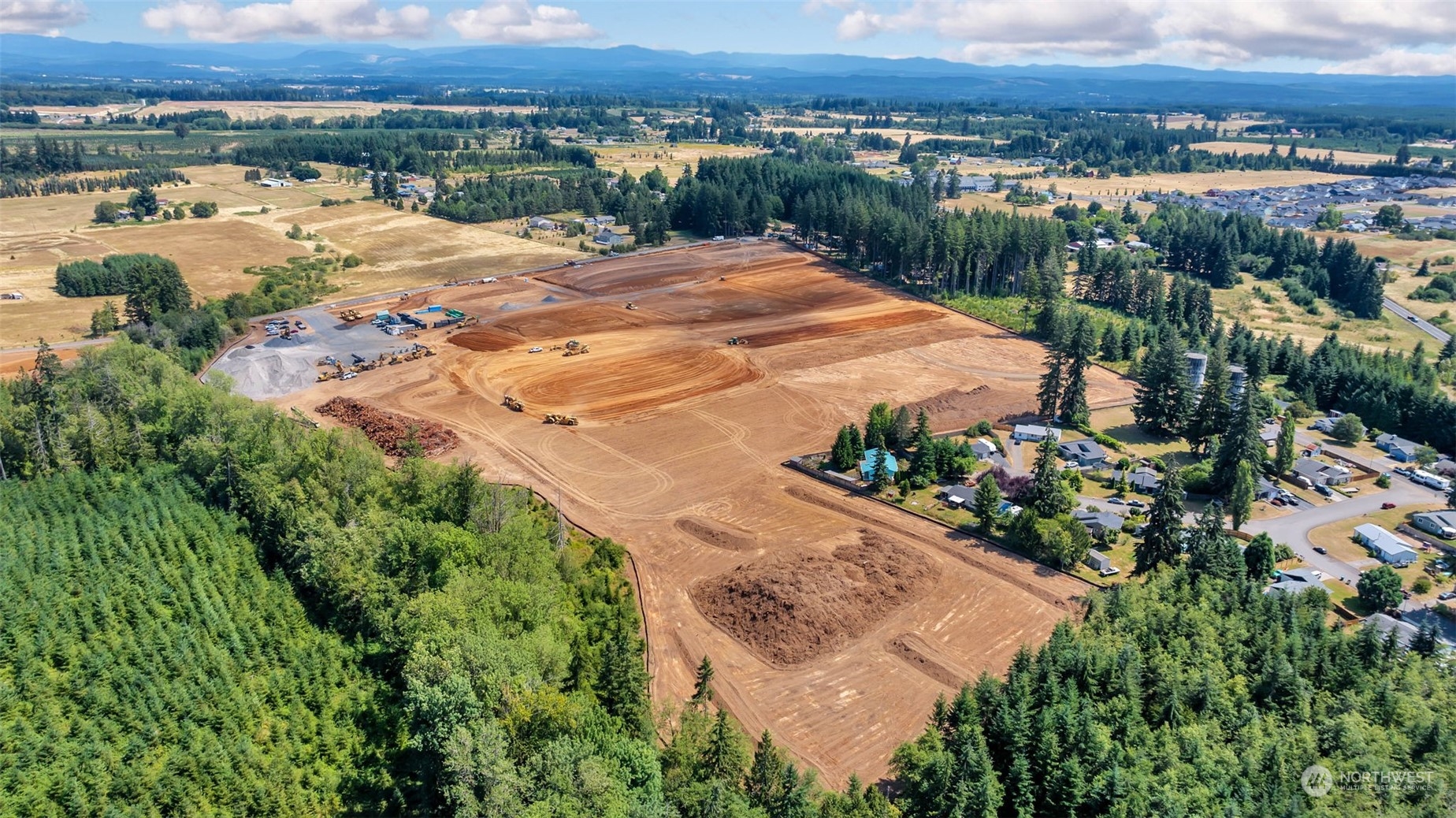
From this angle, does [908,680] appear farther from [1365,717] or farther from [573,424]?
[573,424]

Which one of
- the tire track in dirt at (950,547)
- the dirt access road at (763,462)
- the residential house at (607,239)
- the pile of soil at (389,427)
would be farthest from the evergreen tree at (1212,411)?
the residential house at (607,239)

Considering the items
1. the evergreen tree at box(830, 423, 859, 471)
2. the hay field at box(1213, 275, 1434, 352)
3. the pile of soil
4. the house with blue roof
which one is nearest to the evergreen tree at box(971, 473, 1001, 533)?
the house with blue roof

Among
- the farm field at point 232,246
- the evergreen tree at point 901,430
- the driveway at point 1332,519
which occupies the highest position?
the farm field at point 232,246

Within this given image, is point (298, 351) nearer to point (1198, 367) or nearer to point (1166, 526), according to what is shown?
point (1166, 526)

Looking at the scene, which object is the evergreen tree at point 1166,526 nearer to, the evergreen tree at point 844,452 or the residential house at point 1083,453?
the residential house at point 1083,453

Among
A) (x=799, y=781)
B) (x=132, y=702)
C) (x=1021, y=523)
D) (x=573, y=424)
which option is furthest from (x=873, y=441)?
(x=132, y=702)
